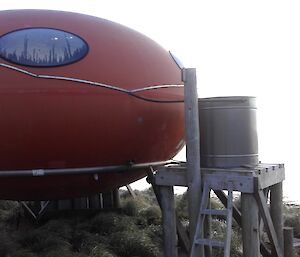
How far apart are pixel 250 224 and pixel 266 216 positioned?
0.52 meters

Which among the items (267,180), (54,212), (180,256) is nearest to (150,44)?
(267,180)

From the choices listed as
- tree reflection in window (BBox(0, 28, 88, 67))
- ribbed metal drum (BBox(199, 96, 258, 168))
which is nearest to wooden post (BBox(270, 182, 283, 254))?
ribbed metal drum (BBox(199, 96, 258, 168))

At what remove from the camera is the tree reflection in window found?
5.74 m

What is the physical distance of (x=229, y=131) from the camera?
593 centimetres

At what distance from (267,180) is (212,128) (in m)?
1.02

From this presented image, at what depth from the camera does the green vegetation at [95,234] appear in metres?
7.00

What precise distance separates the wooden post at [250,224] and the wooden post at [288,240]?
1.64m

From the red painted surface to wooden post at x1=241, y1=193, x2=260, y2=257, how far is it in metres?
1.67

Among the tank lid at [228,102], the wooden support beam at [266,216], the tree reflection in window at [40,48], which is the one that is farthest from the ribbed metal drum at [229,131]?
the tree reflection in window at [40,48]

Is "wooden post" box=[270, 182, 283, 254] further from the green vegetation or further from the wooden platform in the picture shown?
the green vegetation

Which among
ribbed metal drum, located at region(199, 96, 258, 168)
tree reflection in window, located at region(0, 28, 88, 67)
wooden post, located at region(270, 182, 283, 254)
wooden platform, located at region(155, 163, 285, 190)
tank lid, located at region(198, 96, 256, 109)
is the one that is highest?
tree reflection in window, located at region(0, 28, 88, 67)

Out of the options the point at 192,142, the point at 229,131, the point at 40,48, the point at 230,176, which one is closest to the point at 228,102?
the point at 229,131

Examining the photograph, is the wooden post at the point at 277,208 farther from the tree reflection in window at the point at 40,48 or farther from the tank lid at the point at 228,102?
the tree reflection in window at the point at 40,48

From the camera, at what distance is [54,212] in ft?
28.9
